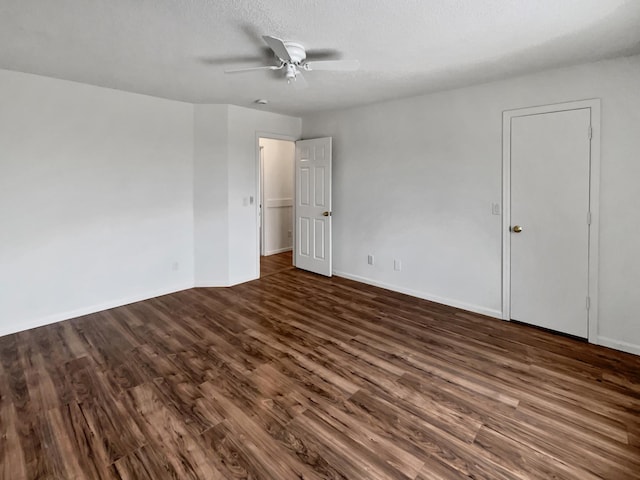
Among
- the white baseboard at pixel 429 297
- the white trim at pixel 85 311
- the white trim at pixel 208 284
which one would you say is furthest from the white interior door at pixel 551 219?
the white trim at pixel 85 311

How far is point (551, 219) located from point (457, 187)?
981 millimetres

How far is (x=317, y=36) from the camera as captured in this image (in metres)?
2.41

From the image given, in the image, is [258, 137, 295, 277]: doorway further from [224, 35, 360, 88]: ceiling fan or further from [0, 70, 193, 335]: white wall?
[224, 35, 360, 88]: ceiling fan

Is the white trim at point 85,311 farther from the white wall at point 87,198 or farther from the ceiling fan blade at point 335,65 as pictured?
the ceiling fan blade at point 335,65

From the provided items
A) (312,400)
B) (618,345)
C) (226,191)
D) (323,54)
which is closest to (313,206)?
(226,191)

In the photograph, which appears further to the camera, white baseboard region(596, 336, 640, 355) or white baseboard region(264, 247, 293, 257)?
white baseboard region(264, 247, 293, 257)

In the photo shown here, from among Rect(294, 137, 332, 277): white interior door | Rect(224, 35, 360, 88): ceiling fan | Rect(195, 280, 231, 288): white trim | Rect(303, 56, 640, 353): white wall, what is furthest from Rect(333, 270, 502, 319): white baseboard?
Rect(224, 35, 360, 88): ceiling fan

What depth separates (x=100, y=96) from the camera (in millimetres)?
3664

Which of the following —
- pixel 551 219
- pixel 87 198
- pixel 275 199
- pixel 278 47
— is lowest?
pixel 551 219

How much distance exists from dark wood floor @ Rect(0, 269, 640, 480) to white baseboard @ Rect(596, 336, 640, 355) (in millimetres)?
89

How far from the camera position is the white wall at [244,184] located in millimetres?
4605

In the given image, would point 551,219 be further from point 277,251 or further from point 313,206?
point 277,251

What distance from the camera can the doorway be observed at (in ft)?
21.4

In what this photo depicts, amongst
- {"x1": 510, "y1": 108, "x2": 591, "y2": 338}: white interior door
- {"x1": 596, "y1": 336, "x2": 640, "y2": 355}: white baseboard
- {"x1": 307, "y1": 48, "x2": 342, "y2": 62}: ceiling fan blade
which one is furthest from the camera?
{"x1": 510, "y1": 108, "x2": 591, "y2": 338}: white interior door
